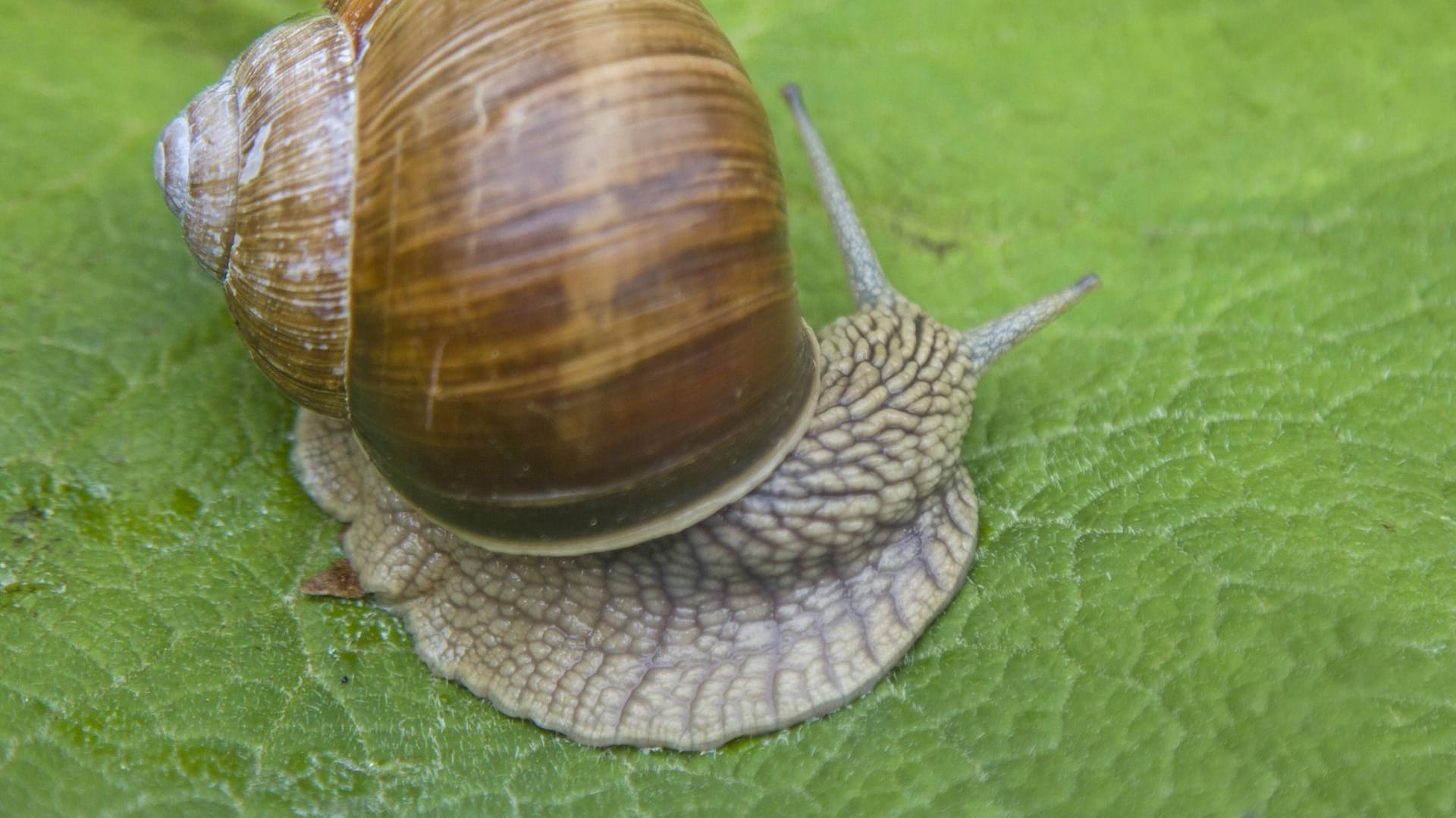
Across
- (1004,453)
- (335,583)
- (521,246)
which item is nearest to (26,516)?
(335,583)

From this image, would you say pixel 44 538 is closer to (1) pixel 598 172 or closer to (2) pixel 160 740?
(2) pixel 160 740

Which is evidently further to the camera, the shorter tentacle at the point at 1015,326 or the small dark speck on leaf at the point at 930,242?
the small dark speck on leaf at the point at 930,242

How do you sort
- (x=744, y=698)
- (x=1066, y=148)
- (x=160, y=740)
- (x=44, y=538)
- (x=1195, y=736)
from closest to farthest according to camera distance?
1. (x=1195, y=736)
2. (x=160, y=740)
3. (x=744, y=698)
4. (x=44, y=538)
5. (x=1066, y=148)

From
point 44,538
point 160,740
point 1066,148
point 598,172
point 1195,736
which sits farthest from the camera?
point 1066,148

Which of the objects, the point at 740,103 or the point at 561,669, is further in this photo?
the point at 561,669

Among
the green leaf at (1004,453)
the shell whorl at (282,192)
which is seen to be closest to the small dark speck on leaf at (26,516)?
the green leaf at (1004,453)

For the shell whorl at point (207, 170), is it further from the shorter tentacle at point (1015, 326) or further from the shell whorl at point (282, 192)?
the shorter tentacle at point (1015, 326)

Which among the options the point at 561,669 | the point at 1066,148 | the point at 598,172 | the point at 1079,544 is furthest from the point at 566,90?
the point at 1066,148

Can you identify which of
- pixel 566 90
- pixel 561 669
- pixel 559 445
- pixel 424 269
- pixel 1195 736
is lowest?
pixel 561 669

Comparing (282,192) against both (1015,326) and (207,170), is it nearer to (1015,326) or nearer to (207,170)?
(207,170)
